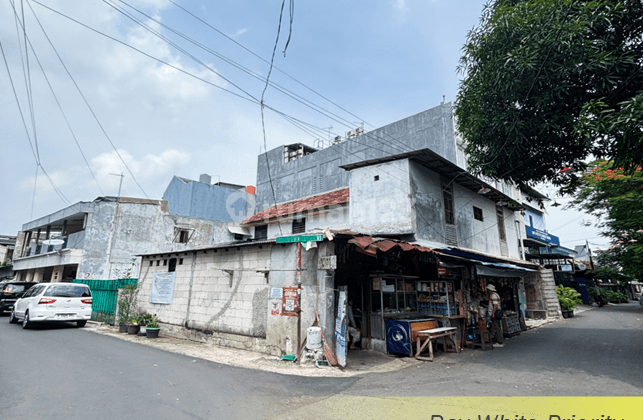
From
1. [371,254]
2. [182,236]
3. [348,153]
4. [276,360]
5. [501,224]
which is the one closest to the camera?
[371,254]

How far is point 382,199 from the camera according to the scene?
14.3 metres

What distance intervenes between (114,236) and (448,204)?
66.7ft

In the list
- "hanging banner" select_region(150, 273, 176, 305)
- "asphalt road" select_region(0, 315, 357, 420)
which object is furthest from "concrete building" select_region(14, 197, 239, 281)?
"asphalt road" select_region(0, 315, 357, 420)

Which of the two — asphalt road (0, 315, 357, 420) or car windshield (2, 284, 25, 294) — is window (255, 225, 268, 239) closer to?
asphalt road (0, 315, 357, 420)

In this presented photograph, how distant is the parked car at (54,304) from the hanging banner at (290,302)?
10083mm

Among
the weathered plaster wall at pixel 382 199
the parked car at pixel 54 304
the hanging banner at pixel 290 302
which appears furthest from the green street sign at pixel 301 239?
the parked car at pixel 54 304

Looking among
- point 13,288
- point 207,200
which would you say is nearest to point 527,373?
point 13,288

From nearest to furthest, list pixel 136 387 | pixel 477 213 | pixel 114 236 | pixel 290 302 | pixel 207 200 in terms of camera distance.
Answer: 1. pixel 136 387
2. pixel 290 302
3. pixel 477 213
4. pixel 114 236
5. pixel 207 200

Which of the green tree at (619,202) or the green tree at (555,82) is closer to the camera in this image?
the green tree at (555,82)

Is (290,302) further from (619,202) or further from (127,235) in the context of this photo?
(127,235)

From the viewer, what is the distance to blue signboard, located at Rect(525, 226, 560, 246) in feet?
84.2

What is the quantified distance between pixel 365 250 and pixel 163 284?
9.24 metres

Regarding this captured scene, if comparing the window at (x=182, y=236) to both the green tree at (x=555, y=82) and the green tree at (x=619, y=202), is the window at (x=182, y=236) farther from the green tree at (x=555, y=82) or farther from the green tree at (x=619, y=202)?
the green tree at (x=619, y=202)

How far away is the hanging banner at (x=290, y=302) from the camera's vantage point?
8938 millimetres
